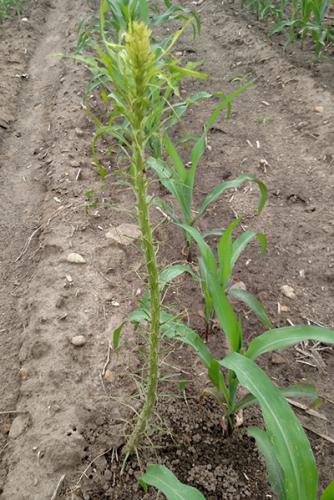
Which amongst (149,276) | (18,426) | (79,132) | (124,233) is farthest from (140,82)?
(79,132)

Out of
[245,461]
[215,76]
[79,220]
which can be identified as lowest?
[245,461]

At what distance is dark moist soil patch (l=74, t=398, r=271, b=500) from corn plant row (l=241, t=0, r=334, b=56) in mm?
2733

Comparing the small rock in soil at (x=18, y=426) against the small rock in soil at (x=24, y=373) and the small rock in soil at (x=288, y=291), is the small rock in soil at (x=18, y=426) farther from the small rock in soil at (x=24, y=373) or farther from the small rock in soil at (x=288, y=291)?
the small rock in soil at (x=288, y=291)

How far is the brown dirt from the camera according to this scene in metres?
1.33

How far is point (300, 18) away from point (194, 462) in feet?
12.0

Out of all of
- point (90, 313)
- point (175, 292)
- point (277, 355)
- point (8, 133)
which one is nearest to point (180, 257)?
point (175, 292)

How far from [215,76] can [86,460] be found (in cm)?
284

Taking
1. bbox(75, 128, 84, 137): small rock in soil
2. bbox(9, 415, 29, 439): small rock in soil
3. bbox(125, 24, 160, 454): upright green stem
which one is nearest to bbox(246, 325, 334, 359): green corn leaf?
bbox(125, 24, 160, 454): upright green stem

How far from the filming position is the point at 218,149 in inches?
104

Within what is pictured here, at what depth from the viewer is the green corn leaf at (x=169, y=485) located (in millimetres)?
981

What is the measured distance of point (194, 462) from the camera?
132 cm

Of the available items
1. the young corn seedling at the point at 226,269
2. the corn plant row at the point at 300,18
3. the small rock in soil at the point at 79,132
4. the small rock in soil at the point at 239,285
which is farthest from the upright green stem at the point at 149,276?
the corn plant row at the point at 300,18

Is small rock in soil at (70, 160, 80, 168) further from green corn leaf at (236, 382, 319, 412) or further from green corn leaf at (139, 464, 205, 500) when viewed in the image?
green corn leaf at (139, 464, 205, 500)

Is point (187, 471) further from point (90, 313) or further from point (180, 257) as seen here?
point (180, 257)
